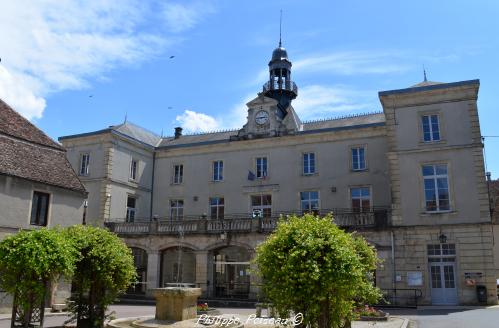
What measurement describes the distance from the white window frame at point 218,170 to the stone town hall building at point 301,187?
0.08m

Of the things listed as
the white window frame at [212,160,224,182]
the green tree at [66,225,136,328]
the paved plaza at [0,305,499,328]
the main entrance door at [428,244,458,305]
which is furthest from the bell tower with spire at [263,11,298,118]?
the green tree at [66,225,136,328]

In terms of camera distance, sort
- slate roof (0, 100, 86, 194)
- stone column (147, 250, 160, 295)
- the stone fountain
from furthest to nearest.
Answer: stone column (147, 250, 160, 295)
slate roof (0, 100, 86, 194)
the stone fountain

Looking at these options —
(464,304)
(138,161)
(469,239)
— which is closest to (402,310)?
(464,304)

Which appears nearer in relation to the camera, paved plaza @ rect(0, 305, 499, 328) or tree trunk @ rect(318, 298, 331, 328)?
tree trunk @ rect(318, 298, 331, 328)

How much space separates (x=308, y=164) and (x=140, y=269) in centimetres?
1336

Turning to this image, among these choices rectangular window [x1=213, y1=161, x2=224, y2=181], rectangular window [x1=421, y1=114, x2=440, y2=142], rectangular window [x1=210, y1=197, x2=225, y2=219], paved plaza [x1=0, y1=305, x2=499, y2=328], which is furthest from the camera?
rectangular window [x1=213, y1=161, x2=224, y2=181]

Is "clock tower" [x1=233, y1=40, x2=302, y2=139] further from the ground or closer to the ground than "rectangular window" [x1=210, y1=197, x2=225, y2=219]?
further from the ground

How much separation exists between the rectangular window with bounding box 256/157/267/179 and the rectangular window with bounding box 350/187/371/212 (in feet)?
20.0

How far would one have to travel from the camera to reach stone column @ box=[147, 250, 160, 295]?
2842cm

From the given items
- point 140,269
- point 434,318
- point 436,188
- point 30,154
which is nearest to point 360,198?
point 436,188

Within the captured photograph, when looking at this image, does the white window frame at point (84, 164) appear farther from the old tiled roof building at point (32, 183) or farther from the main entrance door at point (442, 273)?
the main entrance door at point (442, 273)

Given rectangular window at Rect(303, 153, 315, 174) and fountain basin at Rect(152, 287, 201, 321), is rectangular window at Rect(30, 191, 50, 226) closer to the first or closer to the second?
fountain basin at Rect(152, 287, 201, 321)

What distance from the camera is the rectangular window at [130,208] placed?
32.8 m

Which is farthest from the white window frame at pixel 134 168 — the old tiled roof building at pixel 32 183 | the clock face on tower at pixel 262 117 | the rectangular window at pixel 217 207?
the old tiled roof building at pixel 32 183
